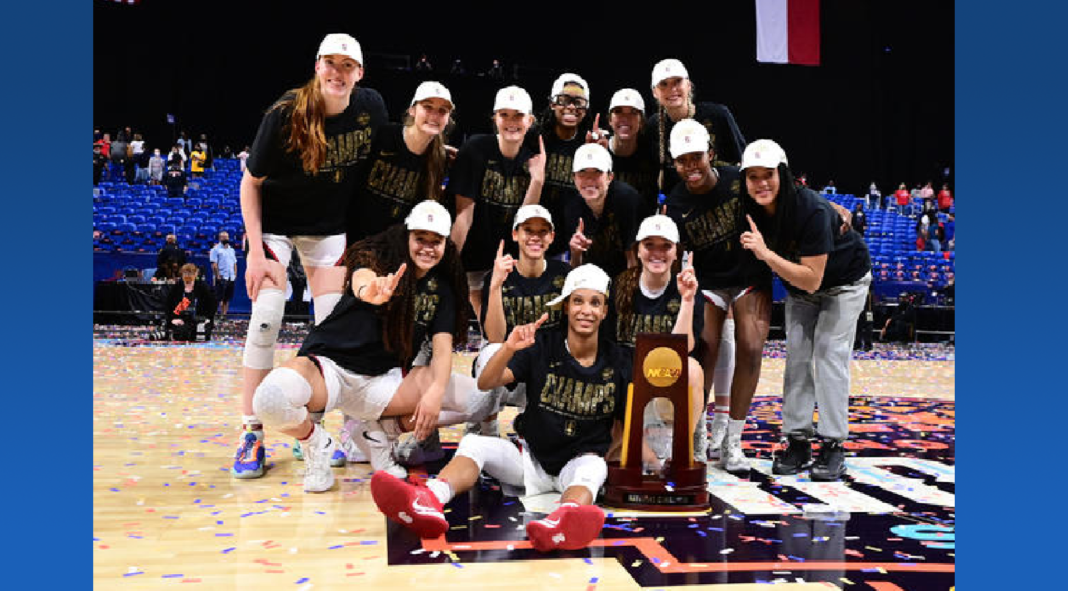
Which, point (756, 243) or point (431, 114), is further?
point (431, 114)

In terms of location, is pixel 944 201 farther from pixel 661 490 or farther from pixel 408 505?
pixel 408 505

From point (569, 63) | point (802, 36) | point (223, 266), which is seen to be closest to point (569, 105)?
point (223, 266)

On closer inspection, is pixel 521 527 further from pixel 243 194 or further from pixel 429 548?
pixel 243 194

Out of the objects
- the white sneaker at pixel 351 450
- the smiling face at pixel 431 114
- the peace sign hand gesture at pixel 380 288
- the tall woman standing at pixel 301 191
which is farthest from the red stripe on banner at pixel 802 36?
the peace sign hand gesture at pixel 380 288

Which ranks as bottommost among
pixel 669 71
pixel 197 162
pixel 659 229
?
pixel 659 229

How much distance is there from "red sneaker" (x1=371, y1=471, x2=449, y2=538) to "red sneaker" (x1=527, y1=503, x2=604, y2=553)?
0.35m

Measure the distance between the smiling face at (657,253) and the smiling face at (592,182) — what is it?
1.36 ft

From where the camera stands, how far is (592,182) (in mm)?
4297

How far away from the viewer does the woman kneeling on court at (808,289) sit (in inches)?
158

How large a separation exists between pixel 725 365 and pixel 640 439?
4.15ft

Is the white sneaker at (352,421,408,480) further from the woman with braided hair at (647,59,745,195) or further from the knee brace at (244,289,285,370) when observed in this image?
the woman with braided hair at (647,59,745,195)

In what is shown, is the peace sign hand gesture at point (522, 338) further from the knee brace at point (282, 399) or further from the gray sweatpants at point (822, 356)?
the gray sweatpants at point (822, 356)

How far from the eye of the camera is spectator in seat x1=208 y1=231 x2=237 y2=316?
1331cm

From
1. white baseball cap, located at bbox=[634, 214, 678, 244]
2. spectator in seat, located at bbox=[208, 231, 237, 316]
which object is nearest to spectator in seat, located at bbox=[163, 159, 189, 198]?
spectator in seat, located at bbox=[208, 231, 237, 316]
